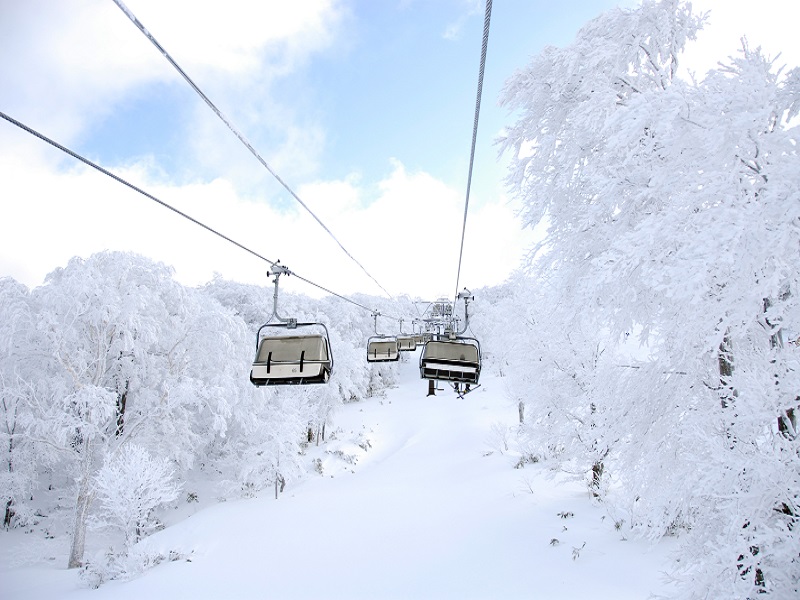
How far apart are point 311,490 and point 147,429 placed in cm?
841

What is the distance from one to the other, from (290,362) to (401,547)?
8.96m

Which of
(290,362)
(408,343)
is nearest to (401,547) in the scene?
(408,343)

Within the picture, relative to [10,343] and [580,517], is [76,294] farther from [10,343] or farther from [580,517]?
[580,517]

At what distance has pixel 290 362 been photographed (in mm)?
5824

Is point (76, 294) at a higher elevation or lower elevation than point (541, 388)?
higher

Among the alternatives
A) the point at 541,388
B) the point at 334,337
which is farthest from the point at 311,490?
the point at 334,337

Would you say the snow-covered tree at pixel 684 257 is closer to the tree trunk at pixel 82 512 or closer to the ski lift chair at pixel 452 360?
the ski lift chair at pixel 452 360

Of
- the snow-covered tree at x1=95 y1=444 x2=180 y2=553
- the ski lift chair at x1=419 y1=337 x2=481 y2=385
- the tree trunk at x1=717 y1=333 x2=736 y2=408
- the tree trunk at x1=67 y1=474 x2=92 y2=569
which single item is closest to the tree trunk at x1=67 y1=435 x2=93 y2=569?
the tree trunk at x1=67 y1=474 x2=92 y2=569

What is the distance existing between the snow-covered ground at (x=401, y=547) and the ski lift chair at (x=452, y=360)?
419 cm

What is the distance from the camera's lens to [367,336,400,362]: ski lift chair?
11.8m

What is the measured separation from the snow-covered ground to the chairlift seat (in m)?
6.12

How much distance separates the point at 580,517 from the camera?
38.1ft

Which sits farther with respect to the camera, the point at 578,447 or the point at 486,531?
the point at 578,447

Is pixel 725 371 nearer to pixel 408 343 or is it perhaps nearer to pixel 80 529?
pixel 408 343
